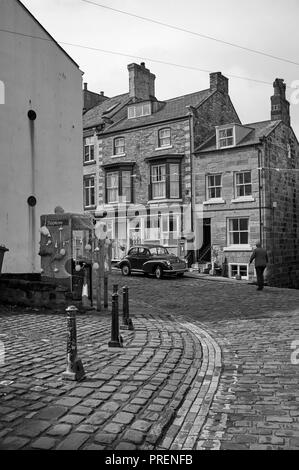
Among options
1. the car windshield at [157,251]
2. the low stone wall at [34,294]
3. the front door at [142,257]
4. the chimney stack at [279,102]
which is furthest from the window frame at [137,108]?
the low stone wall at [34,294]

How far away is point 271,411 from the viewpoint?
484 cm

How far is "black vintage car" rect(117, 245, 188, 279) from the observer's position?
22062 mm

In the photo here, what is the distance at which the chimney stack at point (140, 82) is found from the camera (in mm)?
34438

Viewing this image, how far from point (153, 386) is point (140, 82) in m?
32.3

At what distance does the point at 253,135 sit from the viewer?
27.7 meters

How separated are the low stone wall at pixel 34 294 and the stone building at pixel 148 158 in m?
16.2

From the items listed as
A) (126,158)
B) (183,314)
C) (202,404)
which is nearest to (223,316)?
(183,314)

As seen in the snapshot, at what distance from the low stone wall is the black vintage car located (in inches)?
438

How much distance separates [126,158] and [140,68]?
24.9 ft

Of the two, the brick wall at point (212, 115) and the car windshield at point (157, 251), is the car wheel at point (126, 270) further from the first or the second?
the brick wall at point (212, 115)

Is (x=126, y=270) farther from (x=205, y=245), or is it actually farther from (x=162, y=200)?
(x=162, y=200)

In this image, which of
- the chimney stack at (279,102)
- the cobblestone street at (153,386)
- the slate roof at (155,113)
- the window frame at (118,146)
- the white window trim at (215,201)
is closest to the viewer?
the cobblestone street at (153,386)

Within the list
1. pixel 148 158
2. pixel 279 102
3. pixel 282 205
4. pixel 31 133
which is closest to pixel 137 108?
pixel 148 158

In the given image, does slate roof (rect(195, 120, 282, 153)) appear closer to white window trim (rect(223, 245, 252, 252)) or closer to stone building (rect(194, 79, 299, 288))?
stone building (rect(194, 79, 299, 288))
